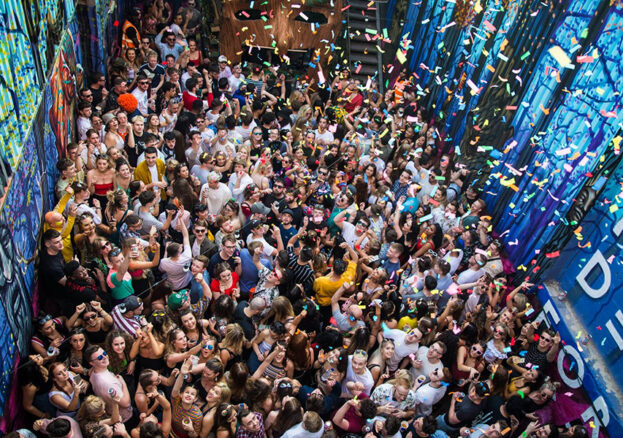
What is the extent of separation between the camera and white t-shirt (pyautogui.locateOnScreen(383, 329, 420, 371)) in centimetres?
550

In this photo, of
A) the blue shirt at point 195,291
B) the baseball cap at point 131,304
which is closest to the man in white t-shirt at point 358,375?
the blue shirt at point 195,291

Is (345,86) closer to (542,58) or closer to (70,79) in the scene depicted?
(542,58)

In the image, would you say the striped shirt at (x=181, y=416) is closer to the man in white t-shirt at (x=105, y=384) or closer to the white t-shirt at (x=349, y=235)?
the man in white t-shirt at (x=105, y=384)

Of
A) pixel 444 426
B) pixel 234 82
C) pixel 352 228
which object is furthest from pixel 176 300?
pixel 234 82

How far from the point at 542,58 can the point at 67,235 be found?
745 cm

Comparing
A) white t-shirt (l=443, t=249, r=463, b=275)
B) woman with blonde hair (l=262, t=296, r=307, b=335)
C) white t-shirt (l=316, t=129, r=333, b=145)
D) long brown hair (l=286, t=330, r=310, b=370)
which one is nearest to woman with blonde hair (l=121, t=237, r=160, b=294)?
woman with blonde hair (l=262, t=296, r=307, b=335)

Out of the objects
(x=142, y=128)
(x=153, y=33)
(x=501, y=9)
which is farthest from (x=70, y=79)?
(x=501, y=9)

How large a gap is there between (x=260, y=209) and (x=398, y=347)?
2.48 meters

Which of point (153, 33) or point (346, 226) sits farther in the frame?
point (153, 33)

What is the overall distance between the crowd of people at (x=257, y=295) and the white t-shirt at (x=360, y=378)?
0.02m

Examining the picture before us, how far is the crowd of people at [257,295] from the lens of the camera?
444cm

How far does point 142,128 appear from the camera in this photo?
7219 millimetres

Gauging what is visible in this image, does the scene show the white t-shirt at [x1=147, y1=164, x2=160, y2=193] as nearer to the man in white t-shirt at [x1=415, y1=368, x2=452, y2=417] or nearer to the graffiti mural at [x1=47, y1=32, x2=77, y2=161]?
the graffiti mural at [x1=47, y1=32, x2=77, y2=161]

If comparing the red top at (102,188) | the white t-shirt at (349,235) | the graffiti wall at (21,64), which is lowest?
the white t-shirt at (349,235)
